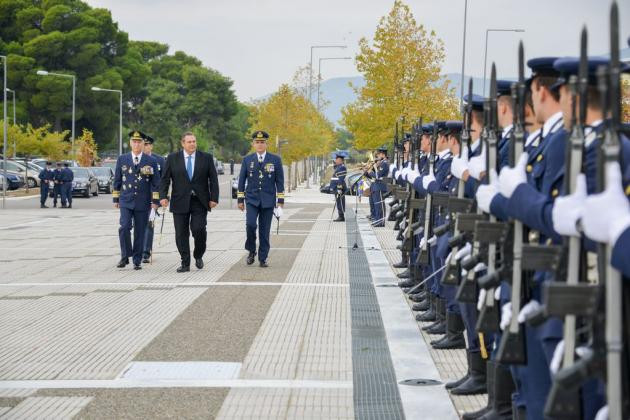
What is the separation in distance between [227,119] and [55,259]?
97.7 m

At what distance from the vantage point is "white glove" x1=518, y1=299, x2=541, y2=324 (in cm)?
479

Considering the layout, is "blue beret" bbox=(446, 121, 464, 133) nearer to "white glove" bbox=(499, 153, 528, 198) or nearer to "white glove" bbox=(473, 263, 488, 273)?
"white glove" bbox=(473, 263, 488, 273)

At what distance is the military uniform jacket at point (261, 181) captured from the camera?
15641 mm

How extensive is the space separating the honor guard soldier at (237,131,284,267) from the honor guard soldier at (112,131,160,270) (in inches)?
51.1

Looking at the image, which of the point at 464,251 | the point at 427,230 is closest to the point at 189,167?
the point at 427,230

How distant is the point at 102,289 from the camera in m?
12.6

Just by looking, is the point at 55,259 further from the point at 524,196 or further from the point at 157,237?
the point at 524,196

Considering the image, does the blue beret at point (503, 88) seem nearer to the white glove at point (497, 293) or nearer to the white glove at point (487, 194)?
the white glove at point (487, 194)

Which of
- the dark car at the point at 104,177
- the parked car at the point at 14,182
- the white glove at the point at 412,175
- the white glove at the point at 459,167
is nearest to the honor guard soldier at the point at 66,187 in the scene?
the dark car at the point at 104,177

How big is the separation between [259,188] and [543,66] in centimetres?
1078

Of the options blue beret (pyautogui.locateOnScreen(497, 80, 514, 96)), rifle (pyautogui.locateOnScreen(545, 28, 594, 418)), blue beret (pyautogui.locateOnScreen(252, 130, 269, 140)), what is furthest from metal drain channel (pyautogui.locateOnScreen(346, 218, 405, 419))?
blue beret (pyautogui.locateOnScreen(252, 130, 269, 140))

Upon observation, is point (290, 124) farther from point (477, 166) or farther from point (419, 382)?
point (477, 166)

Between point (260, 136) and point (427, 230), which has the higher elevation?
point (260, 136)

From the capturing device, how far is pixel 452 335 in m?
8.41
